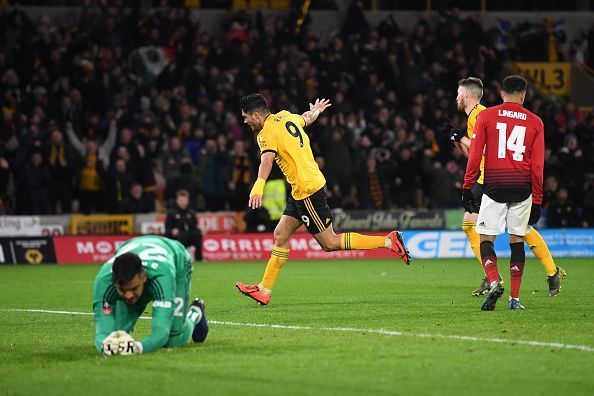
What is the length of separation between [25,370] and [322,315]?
4.48 metres

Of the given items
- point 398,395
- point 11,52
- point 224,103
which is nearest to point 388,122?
point 224,103

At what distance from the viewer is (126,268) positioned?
826cm

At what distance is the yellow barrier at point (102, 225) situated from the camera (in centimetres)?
2492

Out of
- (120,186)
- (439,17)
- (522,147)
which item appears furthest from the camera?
(439,17)

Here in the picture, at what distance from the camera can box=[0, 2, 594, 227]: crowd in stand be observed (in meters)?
25.3

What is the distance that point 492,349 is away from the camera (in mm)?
9031

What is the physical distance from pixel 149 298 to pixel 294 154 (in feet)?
16.0

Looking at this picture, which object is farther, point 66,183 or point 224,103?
point 224,103

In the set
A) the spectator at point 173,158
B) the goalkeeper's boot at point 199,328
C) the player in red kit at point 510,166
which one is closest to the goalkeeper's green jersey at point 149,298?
the goalkeeper's boot at point 199,328

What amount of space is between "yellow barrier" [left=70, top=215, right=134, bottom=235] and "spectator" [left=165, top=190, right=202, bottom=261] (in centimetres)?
180

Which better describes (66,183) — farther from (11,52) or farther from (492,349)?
(492,349)

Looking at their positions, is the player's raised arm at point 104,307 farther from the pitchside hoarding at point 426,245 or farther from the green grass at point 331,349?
the pitchside hoarding at point 426,245

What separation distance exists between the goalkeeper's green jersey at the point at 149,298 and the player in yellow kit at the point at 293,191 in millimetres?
4393

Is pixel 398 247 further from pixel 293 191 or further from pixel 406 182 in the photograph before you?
pixel 406 182
